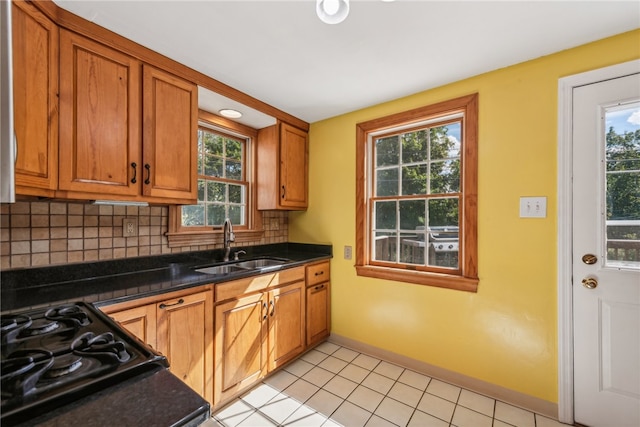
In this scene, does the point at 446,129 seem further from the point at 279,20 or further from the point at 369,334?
the point at 369,334

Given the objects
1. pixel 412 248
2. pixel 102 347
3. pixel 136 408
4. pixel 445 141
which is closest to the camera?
pixel 136 408

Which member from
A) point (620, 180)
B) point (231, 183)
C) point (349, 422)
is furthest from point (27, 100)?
point (620, 180)

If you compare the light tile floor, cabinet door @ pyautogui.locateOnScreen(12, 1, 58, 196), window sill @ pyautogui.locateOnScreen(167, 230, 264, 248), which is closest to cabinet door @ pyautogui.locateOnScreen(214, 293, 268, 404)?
the light tile floor

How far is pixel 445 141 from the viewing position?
223cm

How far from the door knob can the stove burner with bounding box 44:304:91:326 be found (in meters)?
2.55

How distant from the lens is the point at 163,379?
2.28 ft

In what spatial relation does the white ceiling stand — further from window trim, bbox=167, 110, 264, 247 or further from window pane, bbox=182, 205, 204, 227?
window pane, bbox=182, 205, 204, 227

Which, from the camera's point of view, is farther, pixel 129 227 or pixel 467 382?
pixel 467 382

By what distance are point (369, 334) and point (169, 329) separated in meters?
1.71

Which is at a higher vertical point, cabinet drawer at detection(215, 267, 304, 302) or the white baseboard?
cabinet drawer at detection(215, 267, 304, 302)

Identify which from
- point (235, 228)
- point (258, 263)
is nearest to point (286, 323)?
point (258, 263)

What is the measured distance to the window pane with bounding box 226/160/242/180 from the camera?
267cm

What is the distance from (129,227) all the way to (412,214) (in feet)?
7.18

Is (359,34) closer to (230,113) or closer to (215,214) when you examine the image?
(230,113)
